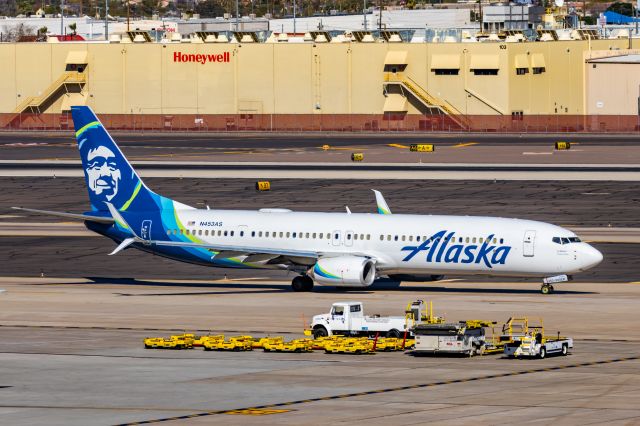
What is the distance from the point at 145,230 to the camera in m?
72.9

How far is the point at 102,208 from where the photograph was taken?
74188 millimetres

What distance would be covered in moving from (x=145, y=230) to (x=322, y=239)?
9.58 m

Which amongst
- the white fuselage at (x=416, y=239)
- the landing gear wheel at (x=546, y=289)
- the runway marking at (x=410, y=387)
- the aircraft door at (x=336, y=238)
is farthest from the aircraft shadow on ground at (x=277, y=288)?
the runway marking at (x=410, y=387)

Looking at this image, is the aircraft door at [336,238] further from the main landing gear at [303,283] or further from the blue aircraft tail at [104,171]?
the blue aircraft tail at [104,171]

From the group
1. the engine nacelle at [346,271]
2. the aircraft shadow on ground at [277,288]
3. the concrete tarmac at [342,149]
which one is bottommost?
the aircraft shadow on ground at [277,288]

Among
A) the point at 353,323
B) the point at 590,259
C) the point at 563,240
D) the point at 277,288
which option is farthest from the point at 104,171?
the point at 590,259

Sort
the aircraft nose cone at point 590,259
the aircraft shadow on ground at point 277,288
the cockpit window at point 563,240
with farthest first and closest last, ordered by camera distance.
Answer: the aircraft shadow on ground at point 277,288 < the cockpit window at point 563,240 < the aircraft nose cone at point 590,259

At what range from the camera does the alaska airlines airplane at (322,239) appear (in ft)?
221

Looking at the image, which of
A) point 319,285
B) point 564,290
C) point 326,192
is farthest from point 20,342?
point 326,192

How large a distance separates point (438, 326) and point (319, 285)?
74.8 feet

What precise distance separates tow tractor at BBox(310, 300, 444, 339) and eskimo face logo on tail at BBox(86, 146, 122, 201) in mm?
22124

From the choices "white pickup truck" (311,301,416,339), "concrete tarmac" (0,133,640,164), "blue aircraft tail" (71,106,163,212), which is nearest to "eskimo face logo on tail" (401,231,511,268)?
"white pickup truck" (311,301,416,339)

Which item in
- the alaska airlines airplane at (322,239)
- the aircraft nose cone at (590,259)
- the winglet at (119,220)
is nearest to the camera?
the aircraft nose cone at (590,259)

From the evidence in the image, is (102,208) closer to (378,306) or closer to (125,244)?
(125,244)
